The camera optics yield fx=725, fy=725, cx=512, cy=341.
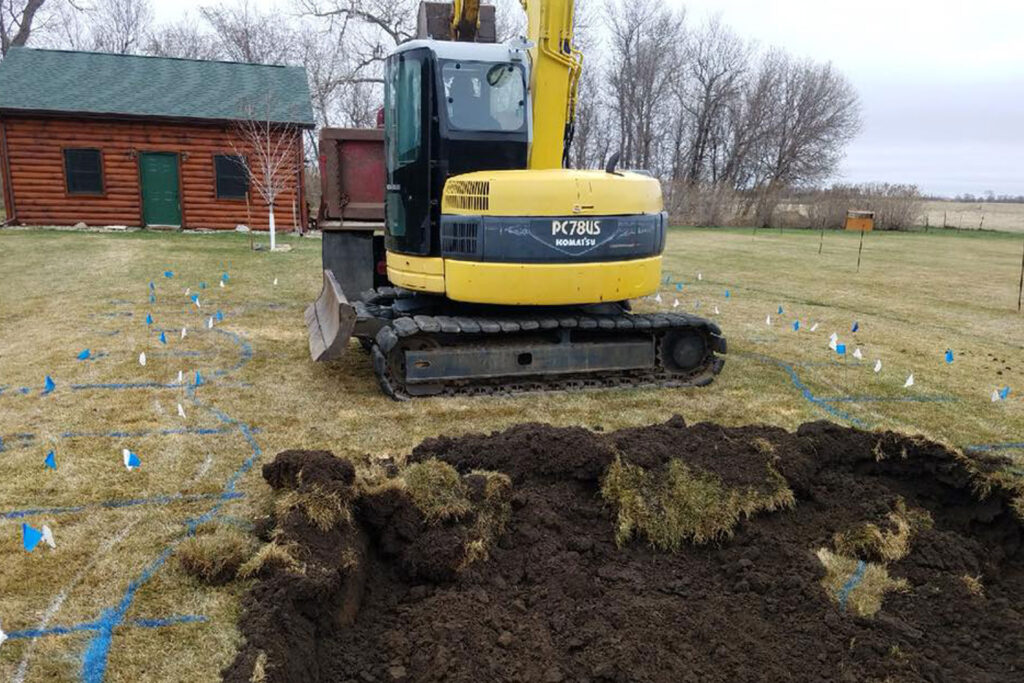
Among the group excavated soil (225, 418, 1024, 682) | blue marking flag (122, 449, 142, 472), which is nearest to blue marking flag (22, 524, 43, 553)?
blue marking flag (122, 449, 142, 472)

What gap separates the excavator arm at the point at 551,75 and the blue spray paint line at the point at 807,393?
3317 mm

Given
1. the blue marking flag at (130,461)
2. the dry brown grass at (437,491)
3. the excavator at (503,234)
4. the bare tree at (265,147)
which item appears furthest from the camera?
the bare tree at (265,147)

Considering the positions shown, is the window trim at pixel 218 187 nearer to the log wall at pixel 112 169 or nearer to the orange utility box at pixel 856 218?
the log wall at pixel 112 169

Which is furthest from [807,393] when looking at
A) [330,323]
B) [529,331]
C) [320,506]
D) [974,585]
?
[320,506]

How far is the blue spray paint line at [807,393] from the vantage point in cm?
646

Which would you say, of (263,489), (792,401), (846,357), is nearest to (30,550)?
(263,489)

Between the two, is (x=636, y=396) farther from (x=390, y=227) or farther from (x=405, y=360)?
(x=390, y=227)

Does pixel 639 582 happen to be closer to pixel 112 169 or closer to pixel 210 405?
pixel 210 405

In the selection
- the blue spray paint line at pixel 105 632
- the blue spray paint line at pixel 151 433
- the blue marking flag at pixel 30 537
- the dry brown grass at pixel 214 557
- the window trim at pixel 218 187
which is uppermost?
the window trim at pixel 218 187

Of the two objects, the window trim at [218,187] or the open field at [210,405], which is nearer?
the open field at [210,405]

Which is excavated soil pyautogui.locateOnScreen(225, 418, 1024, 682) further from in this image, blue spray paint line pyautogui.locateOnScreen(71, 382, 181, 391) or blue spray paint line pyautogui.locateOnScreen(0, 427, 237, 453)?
blue spray paint line pyautogui.locateOnScreen(71, 382, 181, 391)

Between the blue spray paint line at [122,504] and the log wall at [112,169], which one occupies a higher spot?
the log wall at [112,169]

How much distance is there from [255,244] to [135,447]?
13930 millimetres

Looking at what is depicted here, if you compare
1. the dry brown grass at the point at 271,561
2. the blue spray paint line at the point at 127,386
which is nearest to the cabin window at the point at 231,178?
the blue spray paint line at the point at 127,386
